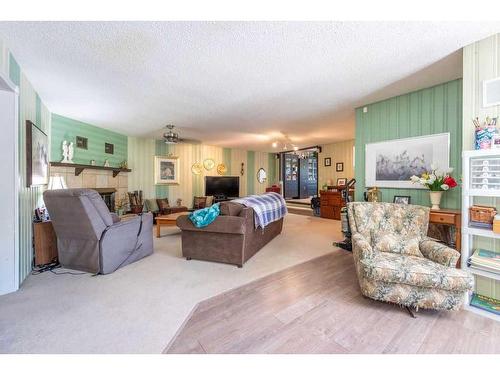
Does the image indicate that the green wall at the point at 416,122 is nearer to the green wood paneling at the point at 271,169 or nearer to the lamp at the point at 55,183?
the lamp at the point at 55,183

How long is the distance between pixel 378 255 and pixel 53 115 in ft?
18.8

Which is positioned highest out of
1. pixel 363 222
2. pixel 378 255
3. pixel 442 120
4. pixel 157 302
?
pixel 442 120

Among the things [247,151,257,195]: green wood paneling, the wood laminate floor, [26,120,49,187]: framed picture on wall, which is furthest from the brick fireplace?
[247,151,257,195]: green wood paneling

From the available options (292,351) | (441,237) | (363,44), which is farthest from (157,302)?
(441,237)

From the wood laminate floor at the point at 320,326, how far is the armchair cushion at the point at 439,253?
439mm

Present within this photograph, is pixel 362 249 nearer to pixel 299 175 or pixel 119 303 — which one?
pixel 119 303

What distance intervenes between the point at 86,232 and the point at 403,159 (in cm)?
442

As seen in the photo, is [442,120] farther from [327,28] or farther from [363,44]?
[327,28]

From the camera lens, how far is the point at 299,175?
10570 millimetres

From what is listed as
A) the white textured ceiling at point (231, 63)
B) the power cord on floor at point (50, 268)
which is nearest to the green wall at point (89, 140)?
the white textured ceiling at point (231, 63)

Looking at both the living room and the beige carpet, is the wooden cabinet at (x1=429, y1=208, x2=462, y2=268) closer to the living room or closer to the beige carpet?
the living room

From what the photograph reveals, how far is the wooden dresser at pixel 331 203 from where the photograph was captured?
241 inches

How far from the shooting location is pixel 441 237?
2.85 metres
